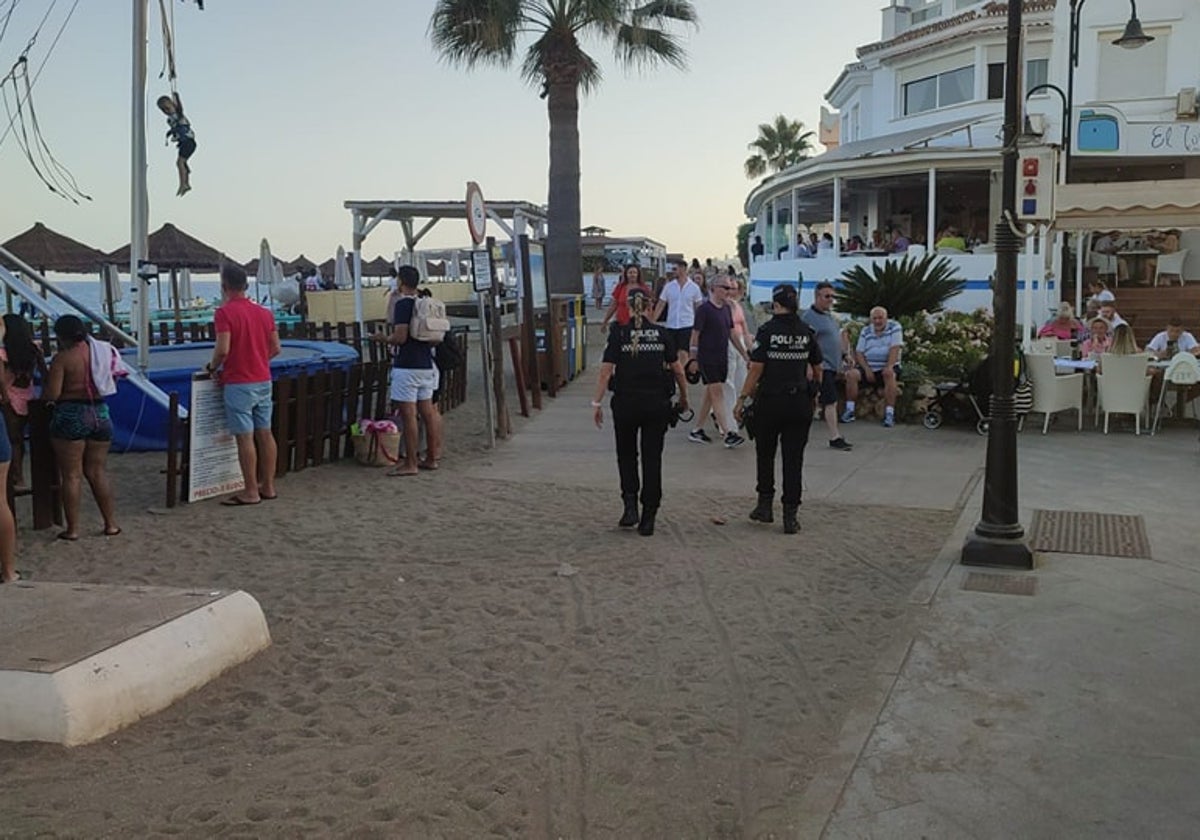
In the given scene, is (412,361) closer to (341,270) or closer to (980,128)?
(980,128)

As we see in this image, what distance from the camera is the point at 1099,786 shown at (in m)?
3.60

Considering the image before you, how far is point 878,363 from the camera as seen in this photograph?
1210 cm

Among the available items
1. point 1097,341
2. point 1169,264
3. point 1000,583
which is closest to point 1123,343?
point 1097,341

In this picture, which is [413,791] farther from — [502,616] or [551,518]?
[551,518]

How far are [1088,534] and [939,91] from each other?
2435cm

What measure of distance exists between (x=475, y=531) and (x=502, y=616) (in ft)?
6.15

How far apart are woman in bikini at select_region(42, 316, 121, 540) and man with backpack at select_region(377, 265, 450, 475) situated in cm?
272

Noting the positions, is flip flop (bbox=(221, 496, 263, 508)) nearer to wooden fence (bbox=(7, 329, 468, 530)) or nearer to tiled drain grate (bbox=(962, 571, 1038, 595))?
wooden fence (bbox=(7, 329, 468, 530))

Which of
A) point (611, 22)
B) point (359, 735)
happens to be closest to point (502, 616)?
point (359, 735)

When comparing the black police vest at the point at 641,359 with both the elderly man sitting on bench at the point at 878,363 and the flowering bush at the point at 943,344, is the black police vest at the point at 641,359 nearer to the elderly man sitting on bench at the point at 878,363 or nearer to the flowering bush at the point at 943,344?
the elderly man sitting on bench at the point at 878,363

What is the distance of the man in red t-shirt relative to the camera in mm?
8039

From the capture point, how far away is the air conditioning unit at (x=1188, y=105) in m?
23.7

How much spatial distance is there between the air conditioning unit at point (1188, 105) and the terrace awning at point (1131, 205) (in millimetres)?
13861

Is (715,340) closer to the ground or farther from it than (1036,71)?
closer to the ground
